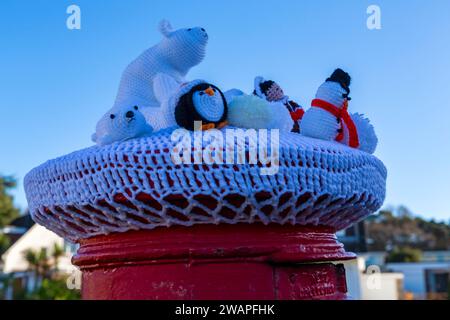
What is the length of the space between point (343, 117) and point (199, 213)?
37 centimetres

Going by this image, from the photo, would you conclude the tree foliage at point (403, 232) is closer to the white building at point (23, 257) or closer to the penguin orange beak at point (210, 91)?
the white building at point (23, 257)

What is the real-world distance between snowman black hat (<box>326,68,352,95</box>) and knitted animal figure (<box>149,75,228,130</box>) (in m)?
0.22

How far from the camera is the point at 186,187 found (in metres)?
0.80

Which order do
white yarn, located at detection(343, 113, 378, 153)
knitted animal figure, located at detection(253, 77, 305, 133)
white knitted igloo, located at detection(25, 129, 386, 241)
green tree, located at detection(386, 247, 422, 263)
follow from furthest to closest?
green tree, located at detection(386, 247, 422, 263) < knitted animal figure, located at detection(253, 77, 305, 133) < white yarn, located at detection(343, 113, 378, 153) < white knitted igloo, located at detection(25, 129, 386, 241)

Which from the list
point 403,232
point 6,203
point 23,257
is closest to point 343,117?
point 6,203

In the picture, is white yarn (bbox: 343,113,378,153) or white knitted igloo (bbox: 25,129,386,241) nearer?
white knitted igloo (bbox: 25,129,386,241)

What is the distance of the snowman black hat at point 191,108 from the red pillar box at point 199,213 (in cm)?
4

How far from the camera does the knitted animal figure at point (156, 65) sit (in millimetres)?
1082

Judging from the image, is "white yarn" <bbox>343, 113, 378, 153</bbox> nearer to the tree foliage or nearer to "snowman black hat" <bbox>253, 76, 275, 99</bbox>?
"snowman black hat" <bbox>253, 76, 275, 99</bbox>

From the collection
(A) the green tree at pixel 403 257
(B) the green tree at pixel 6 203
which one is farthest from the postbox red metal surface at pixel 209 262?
(A) the green tree at pixel 403 257

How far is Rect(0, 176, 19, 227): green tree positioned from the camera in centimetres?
1835

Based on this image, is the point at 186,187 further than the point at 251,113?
No

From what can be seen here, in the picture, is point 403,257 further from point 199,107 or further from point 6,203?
point 199,107

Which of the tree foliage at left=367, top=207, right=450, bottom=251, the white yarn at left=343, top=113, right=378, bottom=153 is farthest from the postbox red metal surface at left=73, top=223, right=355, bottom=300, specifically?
the tree foliage at left=367, top=207, right=450, bottom=251
